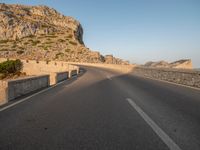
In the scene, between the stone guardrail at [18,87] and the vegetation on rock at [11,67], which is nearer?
the stone guardrail at [18,87]

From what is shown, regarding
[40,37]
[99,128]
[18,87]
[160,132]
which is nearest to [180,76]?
[18,87]

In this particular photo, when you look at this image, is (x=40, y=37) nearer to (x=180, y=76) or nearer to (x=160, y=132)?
(x=180, y=76)

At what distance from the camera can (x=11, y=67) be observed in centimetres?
4947

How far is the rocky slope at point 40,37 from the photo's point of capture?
111m


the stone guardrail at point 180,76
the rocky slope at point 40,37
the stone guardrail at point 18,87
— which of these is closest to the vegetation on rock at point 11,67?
the stone guardrail at point 180,76

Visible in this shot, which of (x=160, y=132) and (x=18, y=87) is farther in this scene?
(x=18, y=87)

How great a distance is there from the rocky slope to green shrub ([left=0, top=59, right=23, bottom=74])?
49192 mm

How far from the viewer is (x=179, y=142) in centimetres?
411

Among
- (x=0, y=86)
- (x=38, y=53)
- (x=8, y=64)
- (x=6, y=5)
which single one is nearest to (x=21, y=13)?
(x=6, y=5)

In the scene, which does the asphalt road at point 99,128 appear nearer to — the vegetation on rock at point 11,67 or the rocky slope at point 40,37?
the vegetation on rock at point 11,67

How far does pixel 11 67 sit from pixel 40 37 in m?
96.0

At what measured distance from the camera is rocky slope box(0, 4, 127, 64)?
363 ft

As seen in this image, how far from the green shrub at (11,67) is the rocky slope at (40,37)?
49.2m

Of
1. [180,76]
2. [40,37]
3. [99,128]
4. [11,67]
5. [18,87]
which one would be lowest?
[11,67]
